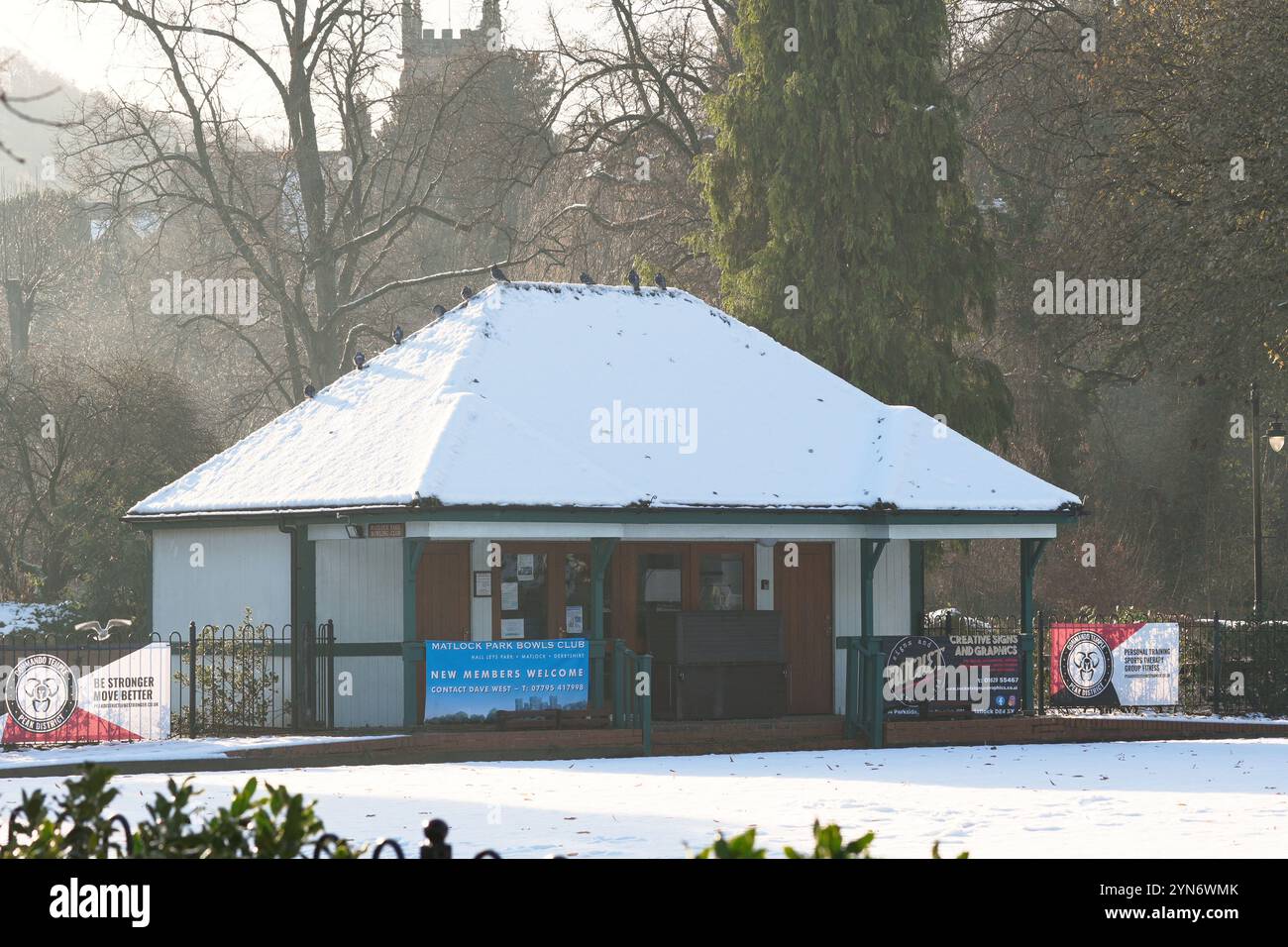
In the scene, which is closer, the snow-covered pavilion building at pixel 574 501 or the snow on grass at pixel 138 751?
the snow on grass at pixel 138 751

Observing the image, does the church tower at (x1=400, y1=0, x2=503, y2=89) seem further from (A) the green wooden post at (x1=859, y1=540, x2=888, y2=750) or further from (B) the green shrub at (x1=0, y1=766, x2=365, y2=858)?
(B) the green shrub at (x1=0, y1=766, x2=365, y2=858)

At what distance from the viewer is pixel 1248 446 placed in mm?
48938

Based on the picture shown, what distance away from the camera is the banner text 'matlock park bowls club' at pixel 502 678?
2130 cm

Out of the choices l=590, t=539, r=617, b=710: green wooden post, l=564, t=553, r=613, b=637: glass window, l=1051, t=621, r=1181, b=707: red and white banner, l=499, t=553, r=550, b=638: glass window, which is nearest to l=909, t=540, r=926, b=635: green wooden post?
l=1051, t=621, r=1181, b=707: red and white banner

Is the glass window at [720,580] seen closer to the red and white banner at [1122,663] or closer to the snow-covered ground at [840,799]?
the snow-covered ground at [840,799]

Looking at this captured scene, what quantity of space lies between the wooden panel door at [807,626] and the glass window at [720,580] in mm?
525

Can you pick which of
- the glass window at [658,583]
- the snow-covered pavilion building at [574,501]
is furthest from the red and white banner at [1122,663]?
the glass window at [658,583]

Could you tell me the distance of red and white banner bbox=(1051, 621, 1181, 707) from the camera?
84.5 feet

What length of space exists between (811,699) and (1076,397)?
19205mm

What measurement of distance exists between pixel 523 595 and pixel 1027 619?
274 inches

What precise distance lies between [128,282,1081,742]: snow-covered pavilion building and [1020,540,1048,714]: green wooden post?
0.23 ft
